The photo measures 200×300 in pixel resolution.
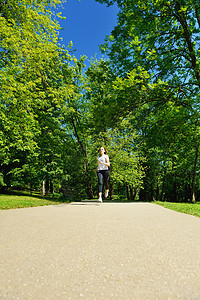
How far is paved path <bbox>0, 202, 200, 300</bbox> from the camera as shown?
3.78 ft

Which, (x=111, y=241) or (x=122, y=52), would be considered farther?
(x=122, y=52)

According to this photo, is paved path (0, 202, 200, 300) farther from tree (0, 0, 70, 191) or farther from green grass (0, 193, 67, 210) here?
tree (0, 0, 70, 191)

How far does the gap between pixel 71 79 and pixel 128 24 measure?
842 centimetres

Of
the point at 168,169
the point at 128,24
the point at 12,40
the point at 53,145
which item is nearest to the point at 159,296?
the point at 128,24

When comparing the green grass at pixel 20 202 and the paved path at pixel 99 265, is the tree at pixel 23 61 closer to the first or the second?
the green grass at pixel 20 202

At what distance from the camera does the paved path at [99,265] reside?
45.3 inches

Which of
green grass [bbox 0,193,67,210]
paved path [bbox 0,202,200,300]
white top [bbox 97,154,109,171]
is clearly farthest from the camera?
white top [bbox 97,154,109,171]

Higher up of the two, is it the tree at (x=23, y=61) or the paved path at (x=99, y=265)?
the tree at (x=23, y=61)

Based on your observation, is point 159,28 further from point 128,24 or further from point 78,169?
point 78,169

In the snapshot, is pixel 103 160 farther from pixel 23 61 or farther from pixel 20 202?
pixel 23 61

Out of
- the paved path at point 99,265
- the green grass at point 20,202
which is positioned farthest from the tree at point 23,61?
the paved path at point 99,265

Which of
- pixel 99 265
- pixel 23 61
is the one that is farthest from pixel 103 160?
pixel 23 61

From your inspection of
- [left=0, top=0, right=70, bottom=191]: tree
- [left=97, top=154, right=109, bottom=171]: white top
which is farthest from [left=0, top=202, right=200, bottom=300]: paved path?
[left=0, top=0, right=70, bottom=191]: tree

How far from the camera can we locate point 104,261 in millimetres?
1624
